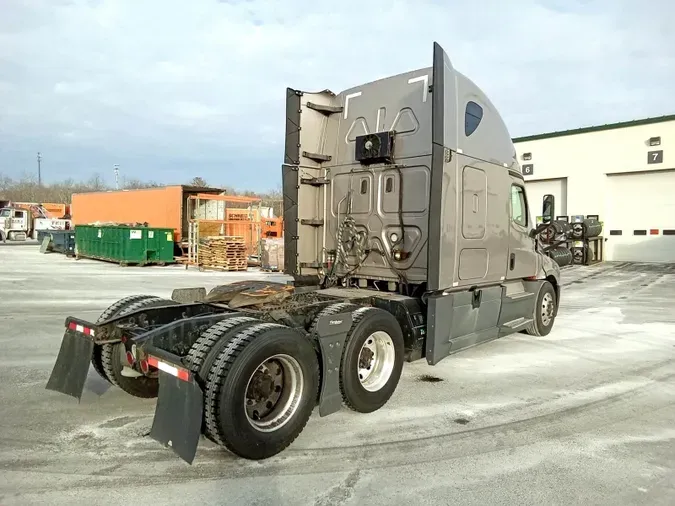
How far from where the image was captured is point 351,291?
247 inches

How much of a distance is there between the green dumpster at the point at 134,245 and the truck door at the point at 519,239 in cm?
1731

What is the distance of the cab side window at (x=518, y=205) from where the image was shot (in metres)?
7.27

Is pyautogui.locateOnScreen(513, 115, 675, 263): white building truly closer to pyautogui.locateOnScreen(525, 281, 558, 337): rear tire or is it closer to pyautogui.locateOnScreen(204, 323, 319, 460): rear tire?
pyautogui.locateOnScreen(525, 281, 558, 337): rear tire

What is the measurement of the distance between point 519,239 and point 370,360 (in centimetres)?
358

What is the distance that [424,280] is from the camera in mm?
5957

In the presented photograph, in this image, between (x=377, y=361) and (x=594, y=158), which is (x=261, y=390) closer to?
(x=377, y=361)

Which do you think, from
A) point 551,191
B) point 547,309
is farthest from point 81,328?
point 551,191

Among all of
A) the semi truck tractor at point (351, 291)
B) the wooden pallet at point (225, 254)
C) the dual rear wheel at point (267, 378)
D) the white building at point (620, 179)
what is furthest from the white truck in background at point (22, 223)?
the dual rear wheel at point (267, 378)

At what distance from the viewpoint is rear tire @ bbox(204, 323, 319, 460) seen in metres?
3.51

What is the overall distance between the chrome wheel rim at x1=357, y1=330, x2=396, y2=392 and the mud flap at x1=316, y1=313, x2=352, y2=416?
499 millimetres

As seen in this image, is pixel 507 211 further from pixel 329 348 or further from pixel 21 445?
pixel 21 445

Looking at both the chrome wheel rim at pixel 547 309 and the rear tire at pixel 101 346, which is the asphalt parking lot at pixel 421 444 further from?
the chrome wheel rim at pixel 547 309

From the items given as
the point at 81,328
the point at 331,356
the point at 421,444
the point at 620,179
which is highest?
the point at 620,179

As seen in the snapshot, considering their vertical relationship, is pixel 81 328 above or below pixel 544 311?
above
